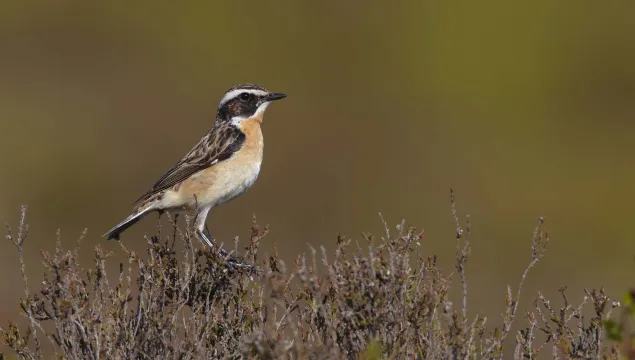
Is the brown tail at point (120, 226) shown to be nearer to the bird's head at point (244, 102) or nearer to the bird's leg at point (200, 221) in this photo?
the bird's leg at point (200, 221)

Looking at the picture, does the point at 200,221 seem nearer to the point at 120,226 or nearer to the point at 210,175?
the point at 210,175

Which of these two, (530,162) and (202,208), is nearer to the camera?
(202,208)


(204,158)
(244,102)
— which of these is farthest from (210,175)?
(244,102)

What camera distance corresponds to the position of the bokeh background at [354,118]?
20719 mm

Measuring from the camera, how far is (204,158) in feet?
29.5

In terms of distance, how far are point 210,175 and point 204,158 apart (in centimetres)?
17

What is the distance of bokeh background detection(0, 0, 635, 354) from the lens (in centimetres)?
2072

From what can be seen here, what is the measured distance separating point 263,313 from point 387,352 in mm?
885

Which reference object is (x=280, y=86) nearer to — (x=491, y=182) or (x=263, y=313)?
(x=491, y=182)

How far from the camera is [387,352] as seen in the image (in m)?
5.88

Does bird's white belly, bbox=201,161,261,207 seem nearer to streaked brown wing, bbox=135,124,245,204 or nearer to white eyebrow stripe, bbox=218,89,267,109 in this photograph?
streaked brown wing, bbox=135,124,245,204

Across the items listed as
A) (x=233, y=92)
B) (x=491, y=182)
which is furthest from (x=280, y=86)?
(x=233, y=92)

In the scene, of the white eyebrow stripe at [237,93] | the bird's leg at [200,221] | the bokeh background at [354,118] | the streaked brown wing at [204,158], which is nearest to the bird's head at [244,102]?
the white eyebrow stripe at [237,93]

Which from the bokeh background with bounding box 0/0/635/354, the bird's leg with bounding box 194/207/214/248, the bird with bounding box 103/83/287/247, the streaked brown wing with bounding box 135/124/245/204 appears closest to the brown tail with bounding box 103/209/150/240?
the bird with bounding box 103/83/287/247
